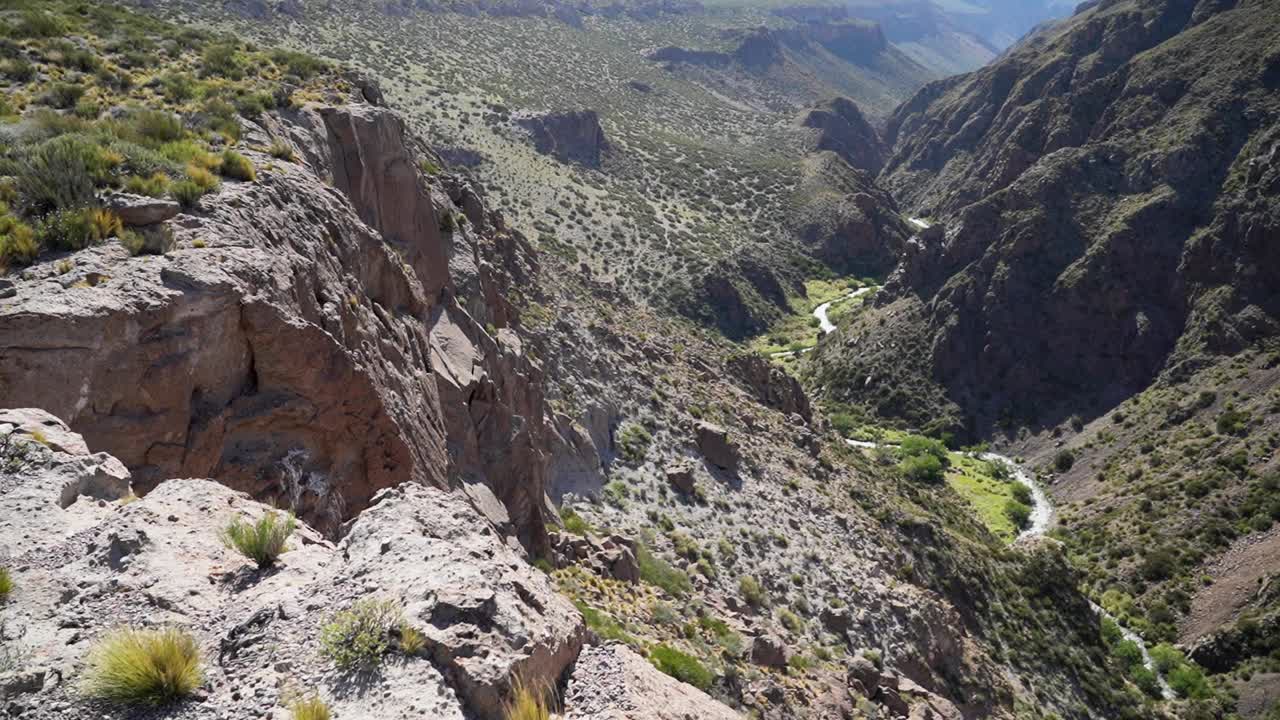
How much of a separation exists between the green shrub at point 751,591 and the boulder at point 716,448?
25.7 ft

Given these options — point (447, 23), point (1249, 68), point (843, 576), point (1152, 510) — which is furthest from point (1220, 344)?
point (447, 23)

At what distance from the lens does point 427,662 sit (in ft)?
21.8

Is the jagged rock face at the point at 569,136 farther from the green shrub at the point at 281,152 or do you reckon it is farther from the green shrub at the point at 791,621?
the green shrub at the point at 281,152

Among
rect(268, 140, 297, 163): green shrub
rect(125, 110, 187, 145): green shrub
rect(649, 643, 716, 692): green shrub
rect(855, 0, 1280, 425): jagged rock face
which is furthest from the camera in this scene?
rect(855, 0, 1280, 425): jagged rock face

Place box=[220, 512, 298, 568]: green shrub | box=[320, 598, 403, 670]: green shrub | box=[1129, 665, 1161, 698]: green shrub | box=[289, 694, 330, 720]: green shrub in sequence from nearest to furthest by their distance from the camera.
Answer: box=[289, 694, 330, 720]: green shrub, box=[320, 598, 403, 670]: green shrub, box=[220, 512, 298, 568]: green shrub, box=[1129, 665, 1161, 698]: green shrub

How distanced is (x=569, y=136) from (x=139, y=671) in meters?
112

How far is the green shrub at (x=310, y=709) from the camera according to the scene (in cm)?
593

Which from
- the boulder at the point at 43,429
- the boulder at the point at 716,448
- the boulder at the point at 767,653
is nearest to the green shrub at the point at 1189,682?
the boulder at the point at 716,448

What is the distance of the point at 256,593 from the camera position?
24.4 feet

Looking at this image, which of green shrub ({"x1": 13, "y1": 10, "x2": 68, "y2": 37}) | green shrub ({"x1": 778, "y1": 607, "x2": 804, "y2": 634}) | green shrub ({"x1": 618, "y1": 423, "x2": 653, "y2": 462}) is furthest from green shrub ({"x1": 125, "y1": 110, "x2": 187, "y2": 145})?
green shrub ({"x1": 778, "y1": 607, "x2": 804, "y2": 634})

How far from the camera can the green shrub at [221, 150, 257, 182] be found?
1485cm

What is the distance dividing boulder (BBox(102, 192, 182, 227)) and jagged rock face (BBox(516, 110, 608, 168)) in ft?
315

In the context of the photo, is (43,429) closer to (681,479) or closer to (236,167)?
(236,167)

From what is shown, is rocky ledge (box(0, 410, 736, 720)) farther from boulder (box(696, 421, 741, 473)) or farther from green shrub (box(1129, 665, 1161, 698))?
green shrub (box(1129, 665, 1161, 698))
